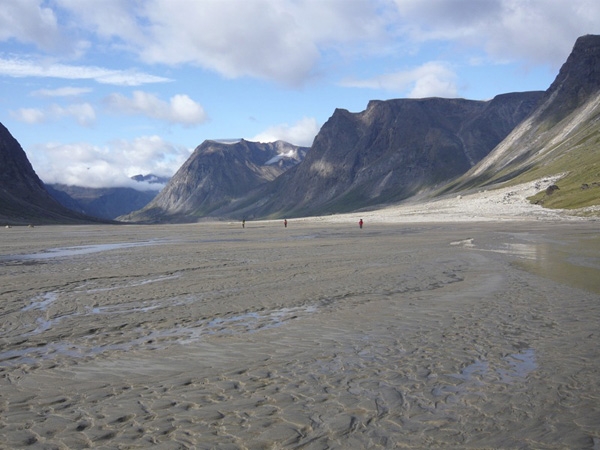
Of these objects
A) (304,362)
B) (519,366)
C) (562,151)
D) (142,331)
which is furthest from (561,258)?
(562,151)

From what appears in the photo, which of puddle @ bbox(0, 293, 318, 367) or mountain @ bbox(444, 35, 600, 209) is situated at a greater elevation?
mountain @ bbox(444, 35, 600, 209)

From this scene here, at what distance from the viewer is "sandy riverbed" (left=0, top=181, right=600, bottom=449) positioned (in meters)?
7.44

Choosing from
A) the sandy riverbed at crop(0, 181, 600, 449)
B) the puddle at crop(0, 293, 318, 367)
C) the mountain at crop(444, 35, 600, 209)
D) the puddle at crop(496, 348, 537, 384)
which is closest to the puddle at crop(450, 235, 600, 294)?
the sandy riverbed at crop(0, 181, 600, 449)

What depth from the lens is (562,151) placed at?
14662 centimetres

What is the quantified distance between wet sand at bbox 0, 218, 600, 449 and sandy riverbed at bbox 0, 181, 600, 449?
36mm

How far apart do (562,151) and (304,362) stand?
515 feet

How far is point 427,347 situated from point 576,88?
21832 centimetres

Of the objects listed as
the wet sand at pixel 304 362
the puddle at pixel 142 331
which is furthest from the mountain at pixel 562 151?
the puddle at pixel 142 331

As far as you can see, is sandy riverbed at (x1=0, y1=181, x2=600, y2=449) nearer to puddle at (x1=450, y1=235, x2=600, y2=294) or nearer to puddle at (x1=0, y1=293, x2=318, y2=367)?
puddle at (x1=0, y1=293, x2=318, y2=367)

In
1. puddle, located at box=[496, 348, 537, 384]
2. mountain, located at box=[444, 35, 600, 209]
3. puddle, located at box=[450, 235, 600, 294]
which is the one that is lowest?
puddle, located at box=[496, 348, 537, 384]

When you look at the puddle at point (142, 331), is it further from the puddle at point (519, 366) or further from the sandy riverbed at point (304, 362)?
the puddle at point (519, 366)

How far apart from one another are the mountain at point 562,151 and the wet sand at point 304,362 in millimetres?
74593

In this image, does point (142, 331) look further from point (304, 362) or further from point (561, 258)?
point (561, 258)

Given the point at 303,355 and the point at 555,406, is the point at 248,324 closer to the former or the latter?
the point at 303,355
